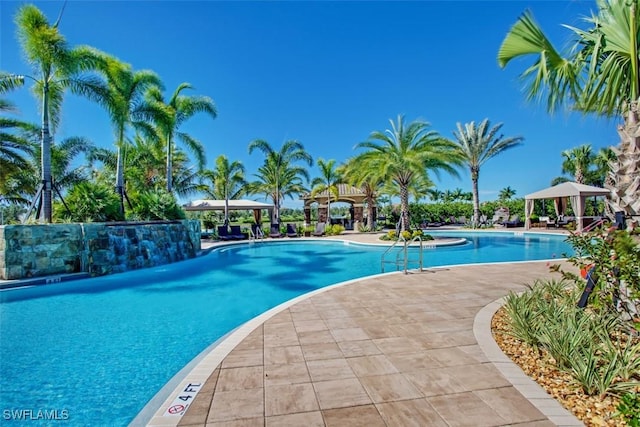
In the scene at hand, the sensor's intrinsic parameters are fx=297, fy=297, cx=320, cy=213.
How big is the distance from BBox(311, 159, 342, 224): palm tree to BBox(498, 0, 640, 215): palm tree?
68.5 feet

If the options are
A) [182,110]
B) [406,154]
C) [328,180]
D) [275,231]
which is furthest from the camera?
[328,180]

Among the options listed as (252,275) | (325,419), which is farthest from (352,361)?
(252,275)

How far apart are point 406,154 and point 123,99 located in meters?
13.5

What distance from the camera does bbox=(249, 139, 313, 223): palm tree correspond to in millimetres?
23422

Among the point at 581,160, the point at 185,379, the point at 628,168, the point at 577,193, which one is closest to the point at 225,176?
the point at 185,379

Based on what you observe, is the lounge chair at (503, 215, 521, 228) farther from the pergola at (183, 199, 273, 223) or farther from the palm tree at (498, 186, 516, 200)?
the palm tree at (498, 186, 516, 200)

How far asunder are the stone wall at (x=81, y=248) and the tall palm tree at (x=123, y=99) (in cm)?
157

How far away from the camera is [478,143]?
23500mm

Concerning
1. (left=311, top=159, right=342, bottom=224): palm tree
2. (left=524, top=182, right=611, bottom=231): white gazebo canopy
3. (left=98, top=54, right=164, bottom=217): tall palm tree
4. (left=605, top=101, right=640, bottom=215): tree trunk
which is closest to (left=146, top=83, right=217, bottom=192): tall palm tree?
(left=98, top=54, right=164, bottom=217): tall palm tree

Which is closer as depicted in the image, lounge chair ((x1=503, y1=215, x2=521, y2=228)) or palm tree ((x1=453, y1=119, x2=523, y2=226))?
palm tree ((x1=453, y1=119, x2=523, y2=226))

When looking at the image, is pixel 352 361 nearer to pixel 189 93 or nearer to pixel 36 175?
pixel 189 93

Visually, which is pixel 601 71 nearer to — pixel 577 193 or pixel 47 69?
pixel 47 69

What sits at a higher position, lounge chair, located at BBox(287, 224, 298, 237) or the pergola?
the pergola

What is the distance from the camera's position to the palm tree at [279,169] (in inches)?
922
